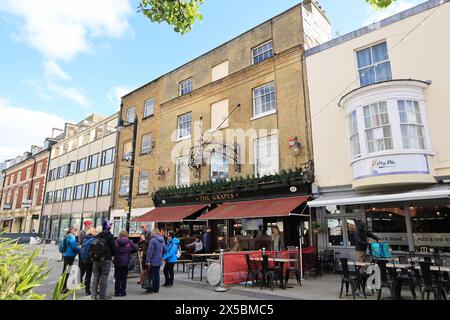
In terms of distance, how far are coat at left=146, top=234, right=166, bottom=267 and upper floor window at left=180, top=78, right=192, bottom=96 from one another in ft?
43.2

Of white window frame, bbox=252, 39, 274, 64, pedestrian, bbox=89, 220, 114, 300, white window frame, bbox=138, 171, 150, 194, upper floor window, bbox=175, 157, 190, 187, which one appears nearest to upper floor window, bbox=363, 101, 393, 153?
white window frame, bbox=252, 39, 274, 64

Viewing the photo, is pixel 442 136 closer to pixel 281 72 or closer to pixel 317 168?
pixel 317 168

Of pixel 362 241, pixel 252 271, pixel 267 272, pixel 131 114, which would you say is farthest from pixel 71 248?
pixel 131 114

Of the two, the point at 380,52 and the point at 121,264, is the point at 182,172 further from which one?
the point at 380,52

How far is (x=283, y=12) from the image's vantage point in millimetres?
15359

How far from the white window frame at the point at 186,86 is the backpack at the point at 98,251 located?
1381 centimetres

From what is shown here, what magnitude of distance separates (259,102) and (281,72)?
184cm

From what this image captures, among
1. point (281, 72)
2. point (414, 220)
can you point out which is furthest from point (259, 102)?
point (414, 220)

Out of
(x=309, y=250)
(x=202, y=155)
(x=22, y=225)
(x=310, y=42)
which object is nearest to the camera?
(x=309, y=250)

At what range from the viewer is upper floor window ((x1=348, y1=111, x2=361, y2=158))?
11.4 metres

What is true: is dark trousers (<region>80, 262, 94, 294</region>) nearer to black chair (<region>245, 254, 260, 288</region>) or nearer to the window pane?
black chair (<region>245, 254, 260, 288</region>)

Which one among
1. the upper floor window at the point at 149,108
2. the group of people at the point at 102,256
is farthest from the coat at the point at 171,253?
the upper floor window at the point at 149,108

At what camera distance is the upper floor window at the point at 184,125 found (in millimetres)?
19075

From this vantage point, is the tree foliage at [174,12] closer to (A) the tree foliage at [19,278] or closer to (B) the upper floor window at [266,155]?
(A) the tree foliage at [19,278]
